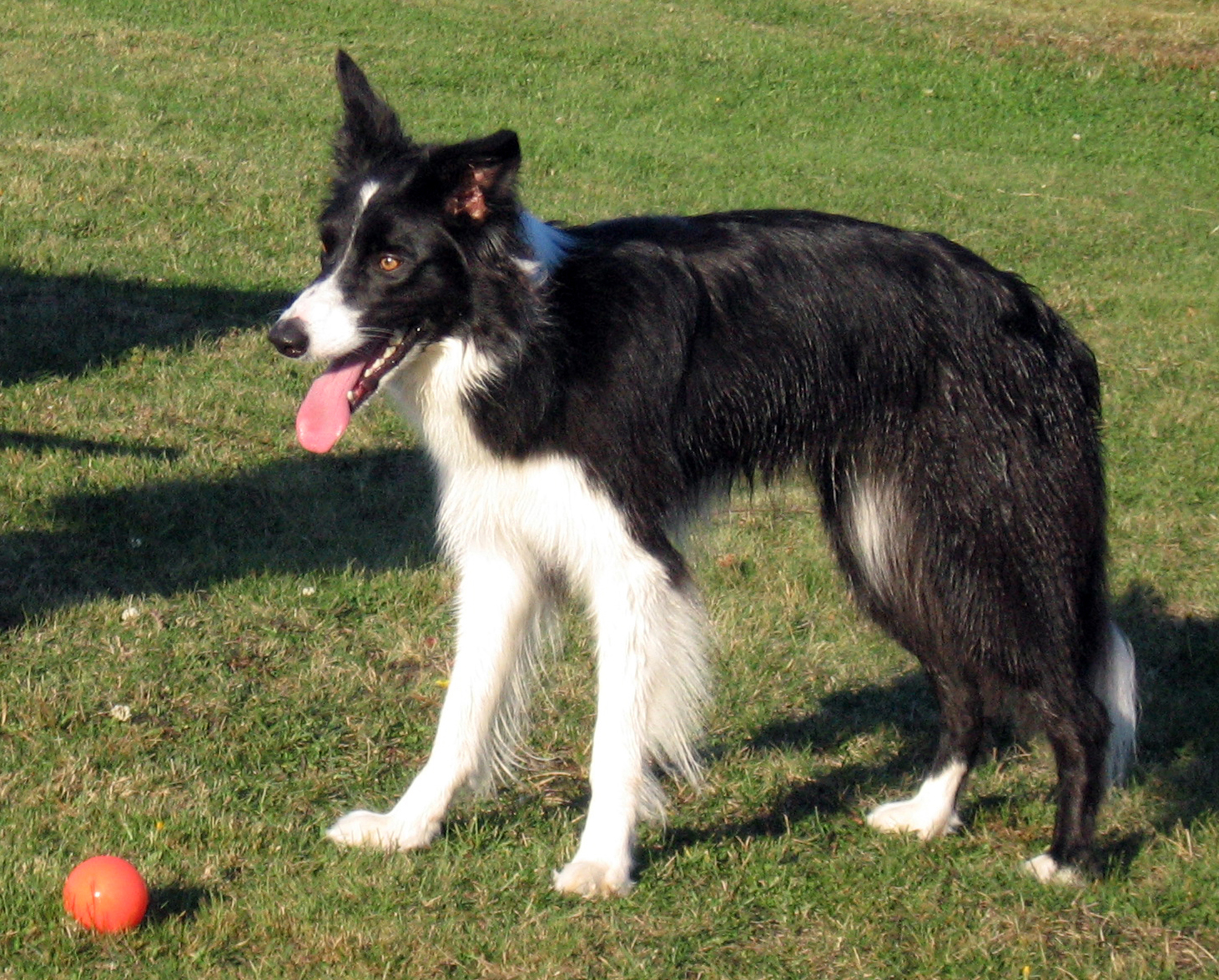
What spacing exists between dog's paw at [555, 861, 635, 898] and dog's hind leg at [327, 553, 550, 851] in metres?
0.45

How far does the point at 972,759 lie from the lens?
4.32 metres

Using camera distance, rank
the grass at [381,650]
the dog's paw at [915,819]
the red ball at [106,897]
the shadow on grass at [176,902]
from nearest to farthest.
A: 1. the red ball at [106,897]
2. the shadow on grass at [176,902]
3. the grass at [381,650]
4. the dog's paw at [915,819]

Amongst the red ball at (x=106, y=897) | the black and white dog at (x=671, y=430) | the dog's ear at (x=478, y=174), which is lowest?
the red ball at (x=106, y=897)

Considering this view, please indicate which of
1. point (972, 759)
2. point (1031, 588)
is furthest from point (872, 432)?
point (972, 759)

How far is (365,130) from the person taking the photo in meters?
3.73

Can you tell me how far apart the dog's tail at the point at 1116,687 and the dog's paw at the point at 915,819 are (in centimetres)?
48

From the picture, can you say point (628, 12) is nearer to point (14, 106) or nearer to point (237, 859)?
point (14, 106)

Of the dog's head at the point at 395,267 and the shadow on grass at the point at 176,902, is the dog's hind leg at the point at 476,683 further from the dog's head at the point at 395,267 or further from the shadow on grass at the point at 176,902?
the dog's head at the point at 395,267

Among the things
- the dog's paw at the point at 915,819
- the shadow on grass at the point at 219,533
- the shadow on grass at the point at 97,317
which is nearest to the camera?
the dog's paw at the point at 915,819

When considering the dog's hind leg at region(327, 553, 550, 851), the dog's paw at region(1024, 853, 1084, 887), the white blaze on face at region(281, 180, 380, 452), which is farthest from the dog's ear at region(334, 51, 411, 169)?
the dog's paw at region(1024, 853, 1084, 887)

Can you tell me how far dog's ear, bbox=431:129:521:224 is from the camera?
11.2ft

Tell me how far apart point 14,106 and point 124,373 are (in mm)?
5487

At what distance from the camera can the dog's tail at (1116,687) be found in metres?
4.10

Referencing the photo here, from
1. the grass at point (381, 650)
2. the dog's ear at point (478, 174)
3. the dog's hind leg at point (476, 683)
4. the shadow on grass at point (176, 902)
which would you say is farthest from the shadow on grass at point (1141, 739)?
the dog's ear at point (478, 174)
